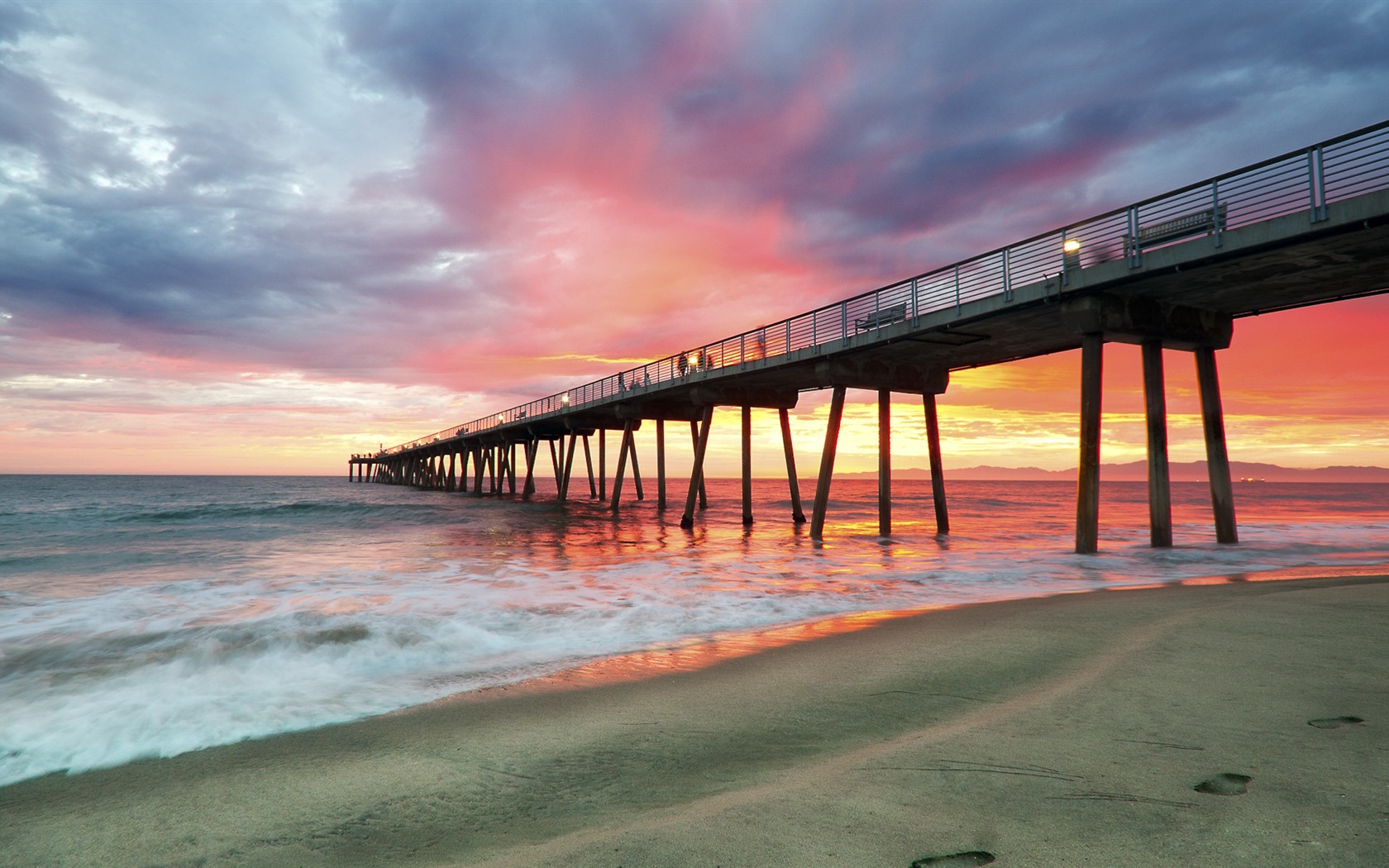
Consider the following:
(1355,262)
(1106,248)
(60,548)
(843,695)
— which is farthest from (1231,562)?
(60,548)

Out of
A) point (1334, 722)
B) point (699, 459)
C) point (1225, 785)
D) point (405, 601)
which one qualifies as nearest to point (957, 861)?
point (1225, 785)

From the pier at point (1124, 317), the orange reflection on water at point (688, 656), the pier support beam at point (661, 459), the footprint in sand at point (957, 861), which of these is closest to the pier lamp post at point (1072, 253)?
the pier at point (1124, 317)

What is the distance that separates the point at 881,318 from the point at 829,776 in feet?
52.3

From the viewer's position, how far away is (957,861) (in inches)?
93.0

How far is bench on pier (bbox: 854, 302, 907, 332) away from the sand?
495 inches

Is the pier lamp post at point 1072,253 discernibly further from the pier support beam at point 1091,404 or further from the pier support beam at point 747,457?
the pier support beam at point 747,457

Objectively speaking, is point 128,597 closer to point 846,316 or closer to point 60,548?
point 60,548

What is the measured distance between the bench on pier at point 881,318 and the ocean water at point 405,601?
626 centimetres

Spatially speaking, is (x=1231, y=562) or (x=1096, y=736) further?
(x=1231, y=562)

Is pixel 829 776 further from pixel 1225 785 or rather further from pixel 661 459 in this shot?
pixel 661 459

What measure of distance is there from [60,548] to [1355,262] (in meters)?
35.1

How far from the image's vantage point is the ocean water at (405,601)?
18.1ft

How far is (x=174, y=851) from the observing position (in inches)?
117

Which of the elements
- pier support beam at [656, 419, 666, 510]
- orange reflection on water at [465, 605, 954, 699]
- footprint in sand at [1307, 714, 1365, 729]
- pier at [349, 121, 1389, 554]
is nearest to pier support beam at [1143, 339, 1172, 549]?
pier at [349, 121, 1389, 554]
